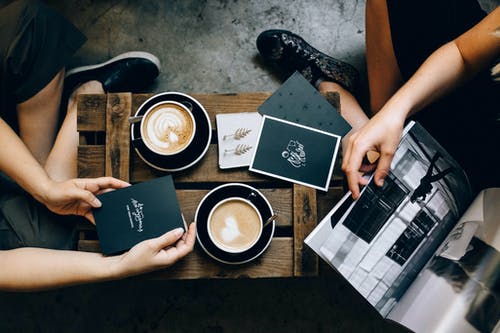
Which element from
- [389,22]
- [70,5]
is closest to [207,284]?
[389,22]

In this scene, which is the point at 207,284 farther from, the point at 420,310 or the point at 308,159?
the point at 420,310

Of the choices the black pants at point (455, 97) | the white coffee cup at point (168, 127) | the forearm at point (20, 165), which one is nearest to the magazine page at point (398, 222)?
the black pants at point (455, 97)

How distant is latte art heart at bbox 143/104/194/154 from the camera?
112 cm

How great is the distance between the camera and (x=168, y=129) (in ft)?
3.69

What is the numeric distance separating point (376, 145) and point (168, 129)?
575mm

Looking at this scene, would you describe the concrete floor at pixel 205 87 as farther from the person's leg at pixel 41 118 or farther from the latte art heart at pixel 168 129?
the latte art heart at pixel 168 129

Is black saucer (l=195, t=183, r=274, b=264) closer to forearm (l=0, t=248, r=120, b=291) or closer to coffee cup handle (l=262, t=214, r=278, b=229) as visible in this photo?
coffee cup handle (l=262, t=214, r=278, b=229)

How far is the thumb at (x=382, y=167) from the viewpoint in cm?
103

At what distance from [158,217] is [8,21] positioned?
867mm

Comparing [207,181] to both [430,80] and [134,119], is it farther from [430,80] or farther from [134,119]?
[430,80]

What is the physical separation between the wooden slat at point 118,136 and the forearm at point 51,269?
247mm

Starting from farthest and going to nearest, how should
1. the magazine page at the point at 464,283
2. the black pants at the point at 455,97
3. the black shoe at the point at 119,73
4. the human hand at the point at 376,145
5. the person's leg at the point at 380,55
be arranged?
the black shoe at the point at 119,73 < the person's leg at the point at 380,55 < the black pants at the point at 455,97 < the human hand at the point at 376,145 < the magazine page at the point at 464,283

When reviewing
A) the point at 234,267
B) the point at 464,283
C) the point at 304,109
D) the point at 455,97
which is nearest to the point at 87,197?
the point at 234,267

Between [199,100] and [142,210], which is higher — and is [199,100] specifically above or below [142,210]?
above
